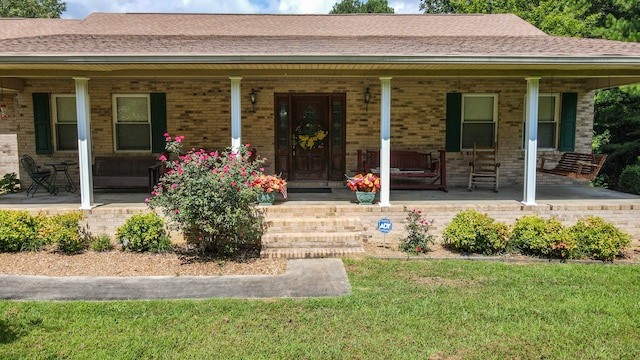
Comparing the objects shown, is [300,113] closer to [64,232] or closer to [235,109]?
[235,109]

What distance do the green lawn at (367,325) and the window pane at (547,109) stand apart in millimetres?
6123

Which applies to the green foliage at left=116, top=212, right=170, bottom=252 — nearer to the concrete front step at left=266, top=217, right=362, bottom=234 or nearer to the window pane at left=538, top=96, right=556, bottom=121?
the concrete front step at left=266, top=217, right=362, bottom=234

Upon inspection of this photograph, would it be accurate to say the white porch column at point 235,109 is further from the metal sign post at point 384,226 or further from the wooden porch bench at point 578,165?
the wooden porch bench at point 578,165

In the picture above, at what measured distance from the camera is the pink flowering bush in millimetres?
6848

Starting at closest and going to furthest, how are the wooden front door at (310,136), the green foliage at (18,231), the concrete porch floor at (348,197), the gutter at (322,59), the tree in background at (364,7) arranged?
1. the gutter at (322,59)
2. the green foliage at (18,231)
3. the concrete porch floor at (348,197)
4. the wooden front door at (310,136)
5. the tree in background at (364,7)

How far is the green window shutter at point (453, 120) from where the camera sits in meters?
11.1

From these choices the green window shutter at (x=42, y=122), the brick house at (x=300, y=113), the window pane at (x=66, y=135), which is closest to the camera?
the green window shutter at (x=42, y=122)

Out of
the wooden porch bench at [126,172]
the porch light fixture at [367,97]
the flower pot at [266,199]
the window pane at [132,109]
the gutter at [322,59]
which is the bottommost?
the flower pot at [266,199]

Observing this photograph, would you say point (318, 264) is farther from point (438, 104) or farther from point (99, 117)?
point (99, 117)

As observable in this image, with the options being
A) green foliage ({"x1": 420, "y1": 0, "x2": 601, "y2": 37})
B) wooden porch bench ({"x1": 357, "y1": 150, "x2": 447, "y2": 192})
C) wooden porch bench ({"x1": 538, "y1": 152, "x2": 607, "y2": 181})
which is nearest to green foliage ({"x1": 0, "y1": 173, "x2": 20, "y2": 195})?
wooden porch bench ({"x1": 357, "y1": 150, "x2": 447, "y2": 192})

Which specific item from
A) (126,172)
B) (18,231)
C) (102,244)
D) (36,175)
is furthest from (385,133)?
(36,175)

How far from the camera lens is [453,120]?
11.2 metres

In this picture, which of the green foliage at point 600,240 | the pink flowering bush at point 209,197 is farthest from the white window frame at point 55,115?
the green foliage at point 600,240

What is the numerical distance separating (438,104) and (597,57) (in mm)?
4117
